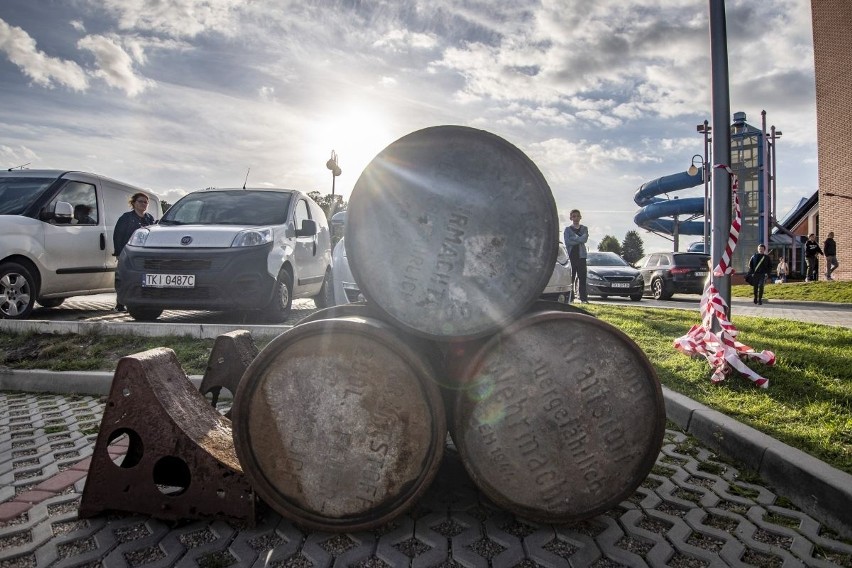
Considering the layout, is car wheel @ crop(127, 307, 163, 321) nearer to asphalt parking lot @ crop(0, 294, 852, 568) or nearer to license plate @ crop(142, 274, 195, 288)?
license plate @ crop(142, 274, 195, 288)

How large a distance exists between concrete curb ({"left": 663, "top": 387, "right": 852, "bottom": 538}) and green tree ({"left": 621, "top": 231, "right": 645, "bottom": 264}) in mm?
84109

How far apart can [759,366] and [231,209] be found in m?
6.79

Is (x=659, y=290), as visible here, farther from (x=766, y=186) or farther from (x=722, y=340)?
(x=766, y=186)

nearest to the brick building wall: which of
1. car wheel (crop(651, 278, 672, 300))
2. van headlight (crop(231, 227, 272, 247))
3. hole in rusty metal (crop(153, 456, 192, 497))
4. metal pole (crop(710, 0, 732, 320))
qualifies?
car wheel (crop(651, 278, 672, 300))

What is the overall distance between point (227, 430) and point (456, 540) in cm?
142

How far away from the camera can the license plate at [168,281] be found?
6.75m

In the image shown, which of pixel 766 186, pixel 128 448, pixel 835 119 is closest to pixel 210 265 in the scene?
pixel 128 448

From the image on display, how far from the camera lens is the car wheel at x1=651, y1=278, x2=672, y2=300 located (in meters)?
17.7

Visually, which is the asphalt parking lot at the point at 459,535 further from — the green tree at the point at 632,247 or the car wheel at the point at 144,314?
the green tree at the point at 632,247

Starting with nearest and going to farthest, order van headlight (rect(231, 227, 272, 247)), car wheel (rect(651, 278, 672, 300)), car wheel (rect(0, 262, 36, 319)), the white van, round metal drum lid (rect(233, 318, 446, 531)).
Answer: round metal drum lid (rect(233, 318, 446, 531)), van headlight (rect(231, 227, 272, 247)), car wheel (rect(0, 262, 36, 319)), the white van, car wheel (rect(651, 278, 672, 300))

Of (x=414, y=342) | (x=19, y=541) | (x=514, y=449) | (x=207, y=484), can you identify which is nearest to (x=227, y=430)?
(x=207, y=484)

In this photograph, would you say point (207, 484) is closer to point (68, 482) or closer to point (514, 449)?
point (68, 482)

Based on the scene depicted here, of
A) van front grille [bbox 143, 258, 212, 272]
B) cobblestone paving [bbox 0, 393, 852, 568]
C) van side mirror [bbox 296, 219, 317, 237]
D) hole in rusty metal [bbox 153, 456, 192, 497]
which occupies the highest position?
van side mirror [bbox 296, 219, 317, 237]

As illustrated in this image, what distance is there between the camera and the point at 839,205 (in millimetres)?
22219
